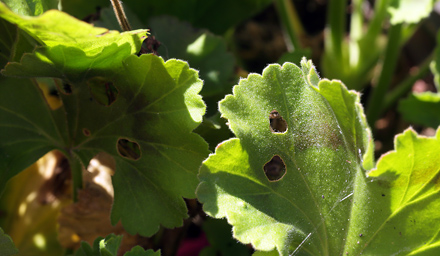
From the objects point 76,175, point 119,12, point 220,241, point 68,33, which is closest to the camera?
point 68,33

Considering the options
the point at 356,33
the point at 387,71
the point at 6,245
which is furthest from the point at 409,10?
the point at 6,245

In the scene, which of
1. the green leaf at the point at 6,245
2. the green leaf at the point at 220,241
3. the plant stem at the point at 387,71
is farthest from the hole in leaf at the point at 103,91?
the plant stem at the point at 387,71

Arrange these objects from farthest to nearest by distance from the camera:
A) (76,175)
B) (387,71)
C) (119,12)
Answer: (387,71) → (76,175) → (119,12)

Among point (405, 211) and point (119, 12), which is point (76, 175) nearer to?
point (119, 12)

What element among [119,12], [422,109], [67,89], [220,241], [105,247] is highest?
[119,12]

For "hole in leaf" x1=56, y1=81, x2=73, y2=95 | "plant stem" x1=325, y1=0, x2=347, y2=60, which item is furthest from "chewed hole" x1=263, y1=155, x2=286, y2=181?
"plant stem" x1=325, y1=0, x2=347, y2=60

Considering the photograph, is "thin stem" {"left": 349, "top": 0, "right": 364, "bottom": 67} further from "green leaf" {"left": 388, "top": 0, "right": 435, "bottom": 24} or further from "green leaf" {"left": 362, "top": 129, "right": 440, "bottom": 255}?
"green leaf" {"left": 362, "top": 129, "right": 440, "bottom": 255}

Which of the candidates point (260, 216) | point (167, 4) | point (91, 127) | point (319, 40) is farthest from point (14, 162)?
point (319, 40)
